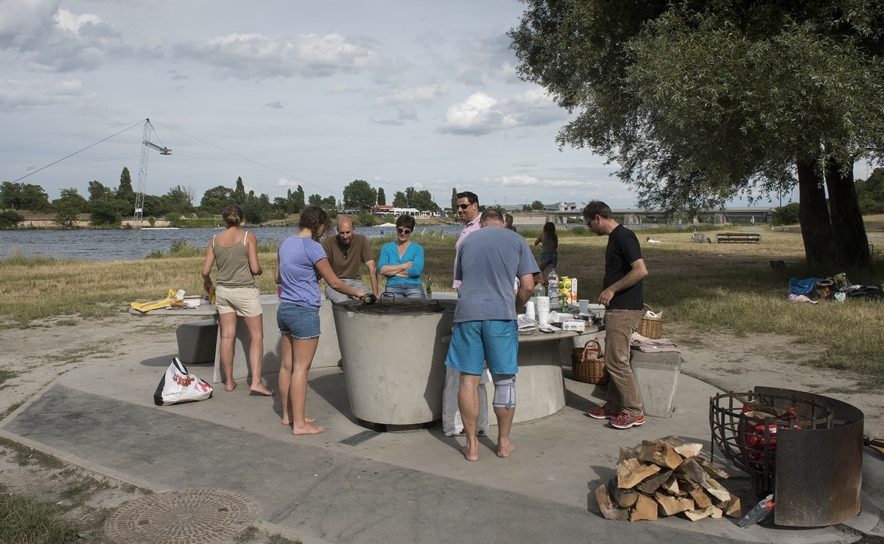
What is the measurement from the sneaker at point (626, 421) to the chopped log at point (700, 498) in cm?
152

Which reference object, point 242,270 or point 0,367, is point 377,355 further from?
point 0,367

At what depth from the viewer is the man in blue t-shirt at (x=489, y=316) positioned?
467 centimetres

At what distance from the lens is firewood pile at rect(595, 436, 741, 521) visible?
3.89 metres

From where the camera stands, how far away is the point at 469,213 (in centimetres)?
581

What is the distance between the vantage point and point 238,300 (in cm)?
650

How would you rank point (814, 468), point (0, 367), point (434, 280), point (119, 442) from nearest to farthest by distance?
A: point (814, 468)
point (119, 442)
point (0, 367)
point (434, 280)

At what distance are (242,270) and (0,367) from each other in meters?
4.00

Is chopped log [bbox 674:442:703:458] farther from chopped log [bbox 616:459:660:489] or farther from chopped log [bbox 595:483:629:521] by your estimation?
chopped log [bbox 595:483:629:521]

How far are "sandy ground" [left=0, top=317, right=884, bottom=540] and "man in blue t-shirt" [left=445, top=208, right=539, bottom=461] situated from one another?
216 cm

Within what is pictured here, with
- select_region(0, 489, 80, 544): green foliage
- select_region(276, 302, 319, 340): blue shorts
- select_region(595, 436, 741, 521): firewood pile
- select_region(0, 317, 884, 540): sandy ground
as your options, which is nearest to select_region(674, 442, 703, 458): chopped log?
select_region(595, 436, 741, 521): firewood pile

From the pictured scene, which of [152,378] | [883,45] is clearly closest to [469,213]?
[152,378]

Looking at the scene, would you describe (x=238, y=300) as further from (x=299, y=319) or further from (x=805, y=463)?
(x=805, y=463)

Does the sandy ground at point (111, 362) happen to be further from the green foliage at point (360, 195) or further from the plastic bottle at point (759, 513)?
the green foliage at point (360, 195)

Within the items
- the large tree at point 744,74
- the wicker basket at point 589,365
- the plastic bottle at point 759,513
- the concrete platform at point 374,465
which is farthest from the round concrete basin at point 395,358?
the large tree at point 744,74
